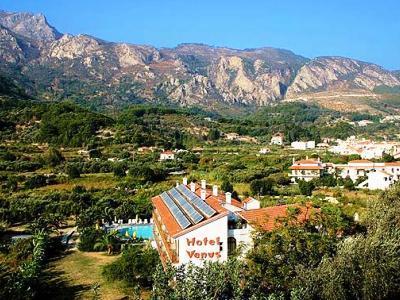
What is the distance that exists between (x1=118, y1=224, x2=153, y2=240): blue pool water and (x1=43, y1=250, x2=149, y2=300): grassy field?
20.4ft

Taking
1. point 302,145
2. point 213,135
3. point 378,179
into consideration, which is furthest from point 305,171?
point 213,135

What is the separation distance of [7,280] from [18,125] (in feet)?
255

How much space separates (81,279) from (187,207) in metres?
7.43

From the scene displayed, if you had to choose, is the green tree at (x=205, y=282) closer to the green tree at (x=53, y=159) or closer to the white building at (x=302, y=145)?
the green tree at (x=53, y=159)

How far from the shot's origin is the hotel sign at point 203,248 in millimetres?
20406

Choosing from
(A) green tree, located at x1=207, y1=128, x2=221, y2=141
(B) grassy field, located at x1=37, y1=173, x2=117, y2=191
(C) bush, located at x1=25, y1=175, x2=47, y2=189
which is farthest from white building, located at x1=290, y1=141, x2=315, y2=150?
(C) bush, located at x1=25, y1=175, x2=47, y2=189

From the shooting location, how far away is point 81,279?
27438 millimetres

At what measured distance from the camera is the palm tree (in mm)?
33594

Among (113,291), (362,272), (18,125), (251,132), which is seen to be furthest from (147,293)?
(251,132)

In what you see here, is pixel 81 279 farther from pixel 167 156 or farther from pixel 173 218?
pixel 167 156

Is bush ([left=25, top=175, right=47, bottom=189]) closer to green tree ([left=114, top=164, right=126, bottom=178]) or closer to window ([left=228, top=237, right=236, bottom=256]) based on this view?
green tree ([left=114, top=164, right=126, bottom=178])

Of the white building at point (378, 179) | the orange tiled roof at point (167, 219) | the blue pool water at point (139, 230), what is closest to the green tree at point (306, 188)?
the white building at point (378, 179)

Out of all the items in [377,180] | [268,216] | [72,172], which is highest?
[268,216]

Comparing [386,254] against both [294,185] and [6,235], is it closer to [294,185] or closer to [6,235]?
[6,235]
